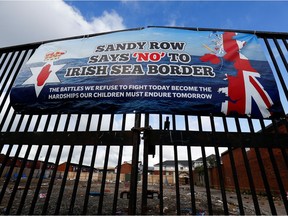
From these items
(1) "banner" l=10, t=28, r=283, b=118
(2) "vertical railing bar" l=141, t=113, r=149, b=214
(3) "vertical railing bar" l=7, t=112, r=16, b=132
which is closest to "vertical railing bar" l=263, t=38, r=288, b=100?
(1) "banner" l=10, t=28, r=283, b=118

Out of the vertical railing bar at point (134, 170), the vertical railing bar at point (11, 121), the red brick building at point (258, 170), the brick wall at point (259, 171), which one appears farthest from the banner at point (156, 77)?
the brick wall at point (259, 171)

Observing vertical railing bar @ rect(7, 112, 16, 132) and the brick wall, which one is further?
the brick wall

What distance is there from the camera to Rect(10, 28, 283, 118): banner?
2.89m

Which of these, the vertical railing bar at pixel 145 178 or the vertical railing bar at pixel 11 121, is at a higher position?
the vertical railing bar at pixel 11 121

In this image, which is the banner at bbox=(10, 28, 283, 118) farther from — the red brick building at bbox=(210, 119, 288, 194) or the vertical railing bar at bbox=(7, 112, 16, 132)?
the red brick building at bbox=(210, 119, 288, 194)

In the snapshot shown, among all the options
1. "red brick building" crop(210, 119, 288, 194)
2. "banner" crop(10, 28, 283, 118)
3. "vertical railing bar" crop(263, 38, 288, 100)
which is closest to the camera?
"banner" crop(10, 28, 283, 118)

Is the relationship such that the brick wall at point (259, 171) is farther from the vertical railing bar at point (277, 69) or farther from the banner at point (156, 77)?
the banner at point (156, 77)

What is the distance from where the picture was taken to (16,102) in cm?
325

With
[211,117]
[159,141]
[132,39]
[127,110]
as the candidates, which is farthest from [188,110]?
[132,39]

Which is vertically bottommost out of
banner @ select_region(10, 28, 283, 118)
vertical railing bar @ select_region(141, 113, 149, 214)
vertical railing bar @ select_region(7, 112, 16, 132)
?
vertical railing bar @ select_region(141, 113, 149, 214)

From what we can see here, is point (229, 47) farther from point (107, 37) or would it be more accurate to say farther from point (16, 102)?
point (16, 102)

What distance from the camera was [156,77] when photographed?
3.06 m

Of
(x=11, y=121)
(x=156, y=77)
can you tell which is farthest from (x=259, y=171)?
(x=11, y=121)

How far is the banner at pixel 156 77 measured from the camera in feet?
9.48
